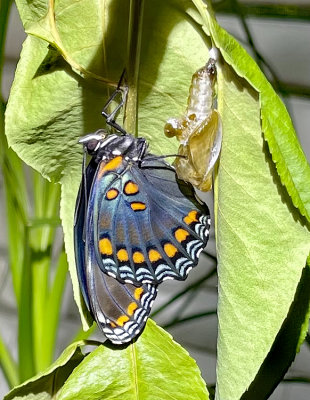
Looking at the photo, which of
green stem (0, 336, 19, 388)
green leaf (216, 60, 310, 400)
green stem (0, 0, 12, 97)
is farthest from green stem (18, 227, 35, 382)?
green leaf (216, 60, 310, 400)

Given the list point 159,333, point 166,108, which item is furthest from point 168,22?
point 159,333

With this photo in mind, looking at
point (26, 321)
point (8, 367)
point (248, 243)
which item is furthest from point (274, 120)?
point (8, 367)

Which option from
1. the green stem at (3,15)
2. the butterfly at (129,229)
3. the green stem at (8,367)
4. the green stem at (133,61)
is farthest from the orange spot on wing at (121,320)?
the green stem at (8,367)

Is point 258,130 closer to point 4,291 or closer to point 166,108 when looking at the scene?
point 166,108

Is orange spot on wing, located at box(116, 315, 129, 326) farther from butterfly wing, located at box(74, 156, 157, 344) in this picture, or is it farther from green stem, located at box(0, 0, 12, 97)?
green stem, located at box(0, 0, 12, 97)

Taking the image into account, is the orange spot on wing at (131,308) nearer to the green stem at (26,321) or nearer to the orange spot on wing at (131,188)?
the orange spot on wing at (131,188)
